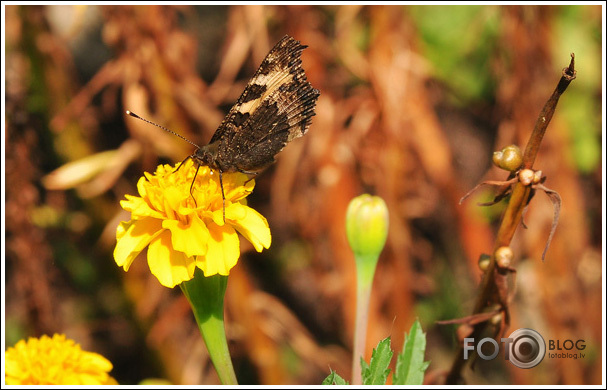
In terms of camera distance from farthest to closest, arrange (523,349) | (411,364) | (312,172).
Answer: (312,172) → (523,349) → (411,364)

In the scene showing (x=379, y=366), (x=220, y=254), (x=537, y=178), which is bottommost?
(x=379, y=366)

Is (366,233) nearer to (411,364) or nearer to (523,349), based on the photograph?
(411,364)

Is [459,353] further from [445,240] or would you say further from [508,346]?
[445,240]

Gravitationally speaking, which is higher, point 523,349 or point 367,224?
point 367,224

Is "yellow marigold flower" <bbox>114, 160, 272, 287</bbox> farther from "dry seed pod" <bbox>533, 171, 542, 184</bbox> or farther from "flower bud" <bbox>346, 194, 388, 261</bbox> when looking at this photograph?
"dry seed pod" <bbox>533, 171, 542, 184</bbox>

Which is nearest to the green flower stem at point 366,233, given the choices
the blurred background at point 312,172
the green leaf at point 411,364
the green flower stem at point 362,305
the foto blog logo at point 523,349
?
the green flower stem at point 362,305

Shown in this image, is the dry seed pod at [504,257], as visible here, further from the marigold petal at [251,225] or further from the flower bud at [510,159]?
the marigold petal at [251,225]

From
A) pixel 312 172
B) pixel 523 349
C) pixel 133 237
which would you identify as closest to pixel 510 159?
pixel 133 237
